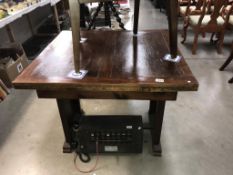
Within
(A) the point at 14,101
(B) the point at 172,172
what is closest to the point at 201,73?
(B) the point at 172,172

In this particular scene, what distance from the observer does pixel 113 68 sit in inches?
45.7

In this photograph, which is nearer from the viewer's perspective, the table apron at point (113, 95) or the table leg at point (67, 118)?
the table apron at point (113, 95)

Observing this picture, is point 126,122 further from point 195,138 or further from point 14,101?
point 14,101

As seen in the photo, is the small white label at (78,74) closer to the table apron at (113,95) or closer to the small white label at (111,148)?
the table apron at (113,95)

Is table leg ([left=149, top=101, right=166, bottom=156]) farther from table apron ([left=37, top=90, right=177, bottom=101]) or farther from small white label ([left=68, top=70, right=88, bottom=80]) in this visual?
small white label ([left=68, top=70, right=88, bottom=80])

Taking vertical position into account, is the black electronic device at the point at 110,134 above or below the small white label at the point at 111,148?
above

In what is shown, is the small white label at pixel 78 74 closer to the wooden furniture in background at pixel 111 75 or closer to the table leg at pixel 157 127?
the wooden furniture in background at pixel 111 75

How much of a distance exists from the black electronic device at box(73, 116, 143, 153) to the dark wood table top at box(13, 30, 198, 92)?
0.37 metres

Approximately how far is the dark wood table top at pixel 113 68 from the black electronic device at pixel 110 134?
370 mm

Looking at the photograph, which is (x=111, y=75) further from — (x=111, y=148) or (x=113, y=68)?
(x=111, y=148)

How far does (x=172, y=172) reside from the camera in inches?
52.4

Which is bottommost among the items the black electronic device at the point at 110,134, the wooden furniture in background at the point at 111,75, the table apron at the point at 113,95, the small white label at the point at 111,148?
the small white label at the point at 111,148

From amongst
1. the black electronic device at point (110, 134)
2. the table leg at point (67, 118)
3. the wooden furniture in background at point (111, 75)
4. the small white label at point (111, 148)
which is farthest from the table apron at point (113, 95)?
the small white label at point (111, 148)

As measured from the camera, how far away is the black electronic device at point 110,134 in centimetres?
130
